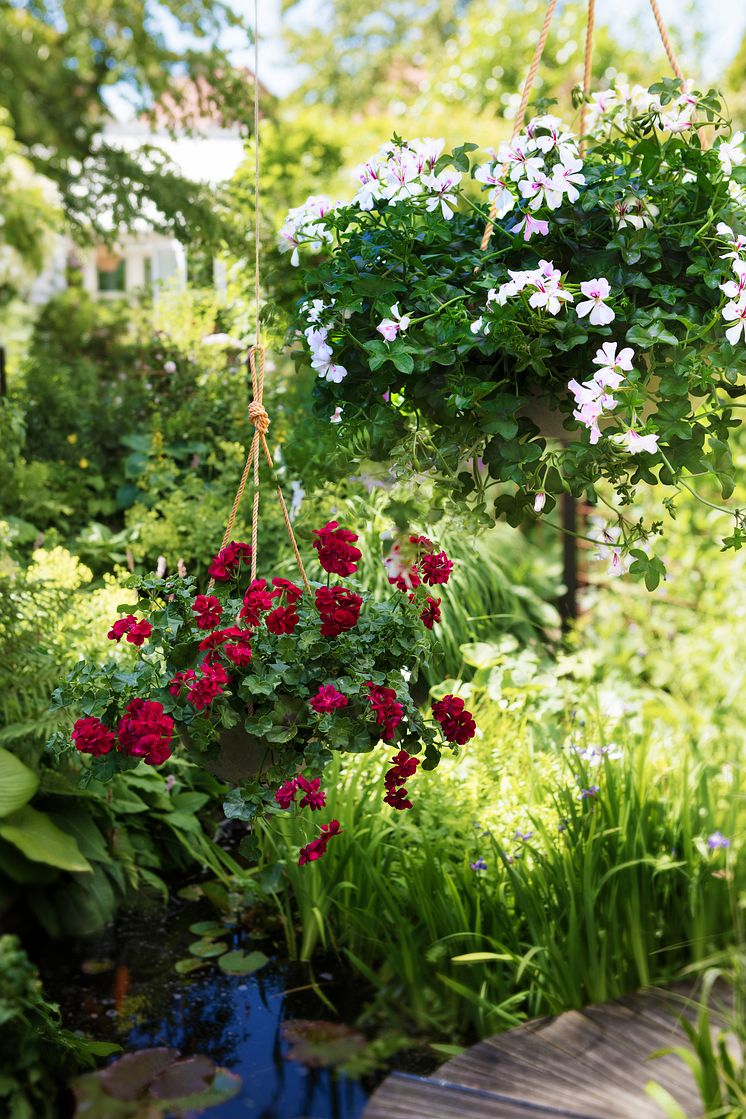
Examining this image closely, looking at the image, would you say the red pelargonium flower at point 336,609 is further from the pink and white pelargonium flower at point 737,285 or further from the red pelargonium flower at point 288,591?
the pink and white pelargonium flower at point 737,285

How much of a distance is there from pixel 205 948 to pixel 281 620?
1.43 meters

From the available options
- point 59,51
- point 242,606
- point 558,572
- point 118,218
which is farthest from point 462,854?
point 59,51

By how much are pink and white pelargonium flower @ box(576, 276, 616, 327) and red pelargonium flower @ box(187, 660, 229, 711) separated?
2.49 feet

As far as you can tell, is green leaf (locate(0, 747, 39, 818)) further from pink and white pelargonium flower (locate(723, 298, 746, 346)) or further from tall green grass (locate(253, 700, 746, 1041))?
pink and white pelargonium flower (locate(723, 298, 746, 346))

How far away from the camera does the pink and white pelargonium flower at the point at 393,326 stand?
1.61 meters

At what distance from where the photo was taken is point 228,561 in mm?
1677

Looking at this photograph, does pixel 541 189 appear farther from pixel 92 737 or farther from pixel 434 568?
pixel 92 737

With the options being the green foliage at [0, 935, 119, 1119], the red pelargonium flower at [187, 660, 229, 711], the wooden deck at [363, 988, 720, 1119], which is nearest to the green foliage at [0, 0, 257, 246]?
the red pelargonium flower at [187, 660, 229, 711]

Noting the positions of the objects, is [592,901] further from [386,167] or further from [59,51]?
[59,51]

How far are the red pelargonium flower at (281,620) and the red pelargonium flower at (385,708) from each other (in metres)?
0.15

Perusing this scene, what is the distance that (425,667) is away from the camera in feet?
5.69

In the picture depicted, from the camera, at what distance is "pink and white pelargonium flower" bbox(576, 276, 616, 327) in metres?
1.54

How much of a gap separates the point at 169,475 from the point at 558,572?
6.71 ft

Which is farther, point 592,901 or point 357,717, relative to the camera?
point 592,901
